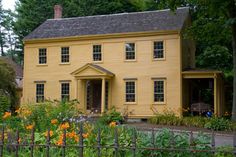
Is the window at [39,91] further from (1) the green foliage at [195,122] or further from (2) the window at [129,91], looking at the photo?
(1) the green foliage at [195,122]

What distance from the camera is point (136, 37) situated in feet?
92.4

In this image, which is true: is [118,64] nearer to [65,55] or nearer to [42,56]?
[65,55]

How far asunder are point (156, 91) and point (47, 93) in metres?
9.05

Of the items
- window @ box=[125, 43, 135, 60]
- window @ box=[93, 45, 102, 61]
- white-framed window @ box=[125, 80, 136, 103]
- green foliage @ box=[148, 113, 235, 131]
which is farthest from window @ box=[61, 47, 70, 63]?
green foliage @ box=[148, 113, 235, 131]

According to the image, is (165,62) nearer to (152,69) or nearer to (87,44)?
(152,69)

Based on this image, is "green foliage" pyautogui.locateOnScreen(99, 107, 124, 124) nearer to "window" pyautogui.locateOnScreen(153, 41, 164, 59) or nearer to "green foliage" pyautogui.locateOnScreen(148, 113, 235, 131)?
"green foliage" pyautogui.locateOnScreen(148, 113, 235, 131)

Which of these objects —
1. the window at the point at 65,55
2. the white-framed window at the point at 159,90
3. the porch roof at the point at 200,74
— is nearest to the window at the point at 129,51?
the white-framed window at the point at 159,90

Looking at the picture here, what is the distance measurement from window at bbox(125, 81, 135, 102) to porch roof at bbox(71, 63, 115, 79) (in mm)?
1408

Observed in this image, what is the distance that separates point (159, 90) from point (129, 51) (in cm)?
374

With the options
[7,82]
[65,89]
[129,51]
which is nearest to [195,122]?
[129,51]

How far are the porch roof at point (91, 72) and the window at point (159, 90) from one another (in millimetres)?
3440

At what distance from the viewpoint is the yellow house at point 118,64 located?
88.7ft

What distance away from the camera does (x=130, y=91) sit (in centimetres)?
2819

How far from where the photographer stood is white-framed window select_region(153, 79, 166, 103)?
27.1 metres
